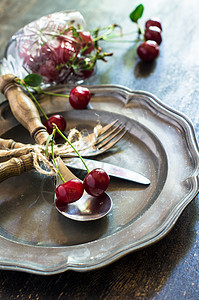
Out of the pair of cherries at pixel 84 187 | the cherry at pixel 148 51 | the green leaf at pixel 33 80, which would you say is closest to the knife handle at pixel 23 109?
the green leaf at pixel 33 80

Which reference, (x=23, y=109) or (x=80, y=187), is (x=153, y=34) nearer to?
(x=23, y=109)

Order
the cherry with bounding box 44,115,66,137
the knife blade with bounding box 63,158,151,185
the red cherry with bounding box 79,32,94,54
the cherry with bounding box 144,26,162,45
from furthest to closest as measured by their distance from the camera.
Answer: the cherry with bounding box 144,26,162,45
the red cherry with bounding box 79,32,94,54
the cherry with bounding box 44,115,66,137
the knife blade with bounding box 63,158,151,185

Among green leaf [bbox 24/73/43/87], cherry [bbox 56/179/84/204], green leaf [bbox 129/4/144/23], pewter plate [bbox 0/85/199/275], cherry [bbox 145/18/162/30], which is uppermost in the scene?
green leaf [bbox 129/4/144/23]

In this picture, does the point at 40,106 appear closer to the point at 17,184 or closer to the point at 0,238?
the point at 17,184

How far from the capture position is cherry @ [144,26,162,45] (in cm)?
99

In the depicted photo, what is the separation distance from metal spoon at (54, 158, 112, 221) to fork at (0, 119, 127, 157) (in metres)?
0.12

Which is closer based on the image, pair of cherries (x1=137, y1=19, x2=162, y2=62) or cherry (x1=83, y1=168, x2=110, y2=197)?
cherry (x1=83, y1=168, x2=110, y2=197)

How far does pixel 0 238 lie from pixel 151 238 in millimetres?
218

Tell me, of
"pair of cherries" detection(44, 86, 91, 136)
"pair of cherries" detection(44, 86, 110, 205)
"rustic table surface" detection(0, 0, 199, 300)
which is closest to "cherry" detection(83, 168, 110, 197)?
"pair of cherries" detection(44, 86, 110, 205)

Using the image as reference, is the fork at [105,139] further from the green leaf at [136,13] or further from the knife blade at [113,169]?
the green leaf at [136,13]

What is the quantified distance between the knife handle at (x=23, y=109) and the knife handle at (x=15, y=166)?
2.1 inches

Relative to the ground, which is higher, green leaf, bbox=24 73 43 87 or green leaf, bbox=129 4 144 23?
green leaf, bbox=129 4 144 23

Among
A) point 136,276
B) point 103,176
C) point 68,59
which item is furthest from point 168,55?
point 136,276

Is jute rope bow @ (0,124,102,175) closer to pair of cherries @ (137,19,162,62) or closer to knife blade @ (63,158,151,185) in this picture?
knife blade @ (63,158,151,185)
